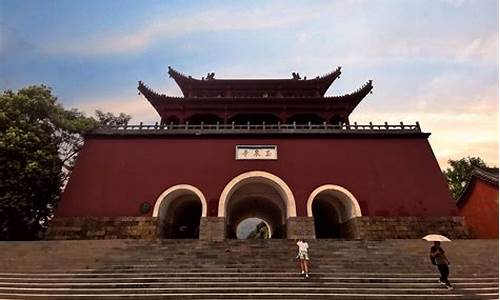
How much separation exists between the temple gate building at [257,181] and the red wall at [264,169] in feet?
0.15

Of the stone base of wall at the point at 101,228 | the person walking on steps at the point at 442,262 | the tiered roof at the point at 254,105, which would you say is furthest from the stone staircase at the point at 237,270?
the tiered roof at the point at 254,105

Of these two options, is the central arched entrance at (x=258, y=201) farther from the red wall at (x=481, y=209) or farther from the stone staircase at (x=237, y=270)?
the red wall at (x=481, y=209)

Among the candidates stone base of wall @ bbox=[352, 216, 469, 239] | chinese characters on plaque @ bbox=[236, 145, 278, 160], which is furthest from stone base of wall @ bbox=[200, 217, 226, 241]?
stone base of wall @ bbox=[352, 216, 469, 239]

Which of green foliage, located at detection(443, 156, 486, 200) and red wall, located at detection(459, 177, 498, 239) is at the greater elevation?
green foliage, located at detection(443, 156, 486, 200)

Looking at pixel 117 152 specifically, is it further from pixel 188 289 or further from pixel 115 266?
pixel 188 289

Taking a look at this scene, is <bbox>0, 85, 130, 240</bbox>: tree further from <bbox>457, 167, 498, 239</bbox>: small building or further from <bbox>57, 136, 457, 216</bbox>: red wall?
<bbox>457, 167, 498, 239</bbox>: small building

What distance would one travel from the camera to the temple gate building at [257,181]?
12.6m

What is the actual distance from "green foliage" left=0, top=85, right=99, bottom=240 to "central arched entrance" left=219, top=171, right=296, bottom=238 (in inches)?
313

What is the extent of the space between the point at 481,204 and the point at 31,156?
2030 centimetres

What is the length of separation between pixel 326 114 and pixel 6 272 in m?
15.4

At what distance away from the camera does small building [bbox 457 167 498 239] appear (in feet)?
43.8

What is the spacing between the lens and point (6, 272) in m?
8.01

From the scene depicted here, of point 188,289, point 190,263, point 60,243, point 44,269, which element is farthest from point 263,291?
point 60,243

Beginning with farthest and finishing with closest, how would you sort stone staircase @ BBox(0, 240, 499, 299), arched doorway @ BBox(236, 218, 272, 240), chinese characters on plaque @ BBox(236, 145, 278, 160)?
arched doorway @ BBox(236, 218, 272, 240), chinese characters on plaque @ BBox(236, 145, 278, 160), stone staircase @ BBox(0, 240, 499, 299)
